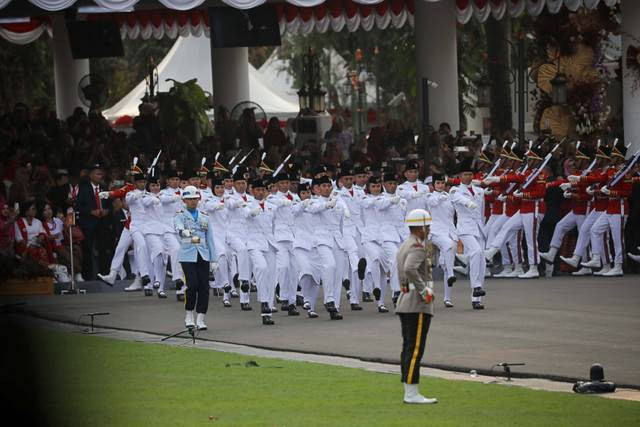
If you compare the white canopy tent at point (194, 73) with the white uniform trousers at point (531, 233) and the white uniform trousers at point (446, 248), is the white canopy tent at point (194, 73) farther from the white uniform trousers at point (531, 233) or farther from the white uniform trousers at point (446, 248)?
the white uniform trousers at point (446, 248)

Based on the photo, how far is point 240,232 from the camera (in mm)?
19812

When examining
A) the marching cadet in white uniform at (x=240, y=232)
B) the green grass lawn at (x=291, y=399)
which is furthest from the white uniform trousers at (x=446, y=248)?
the green grass lawn at (x=291, y=399)

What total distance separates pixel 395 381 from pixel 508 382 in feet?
3.38

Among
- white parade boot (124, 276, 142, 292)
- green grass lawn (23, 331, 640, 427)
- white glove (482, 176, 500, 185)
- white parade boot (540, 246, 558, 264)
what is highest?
white glove (482, 176, 500, 185)

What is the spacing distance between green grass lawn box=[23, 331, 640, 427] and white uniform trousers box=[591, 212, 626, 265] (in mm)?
9784

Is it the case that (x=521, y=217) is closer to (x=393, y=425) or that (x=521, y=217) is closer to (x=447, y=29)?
(x=447, y=29)

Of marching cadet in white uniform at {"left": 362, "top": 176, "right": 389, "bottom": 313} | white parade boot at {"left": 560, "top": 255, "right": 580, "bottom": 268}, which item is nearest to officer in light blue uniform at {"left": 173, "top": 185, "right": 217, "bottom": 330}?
marching cadet in white uniform at {"left": 362, "top": 176, "right": 389, "bottom": 313}

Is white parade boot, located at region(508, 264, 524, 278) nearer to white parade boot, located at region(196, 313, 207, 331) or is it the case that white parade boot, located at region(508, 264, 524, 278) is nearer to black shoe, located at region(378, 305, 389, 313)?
black shoe, located at region(378, 305, 389, 313)

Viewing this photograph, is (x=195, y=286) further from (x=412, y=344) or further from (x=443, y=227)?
(x=412, y=344)

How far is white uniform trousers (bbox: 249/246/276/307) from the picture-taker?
18016 mm

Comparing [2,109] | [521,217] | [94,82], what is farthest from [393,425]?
[2,109]

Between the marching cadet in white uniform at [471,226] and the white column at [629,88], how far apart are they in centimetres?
671

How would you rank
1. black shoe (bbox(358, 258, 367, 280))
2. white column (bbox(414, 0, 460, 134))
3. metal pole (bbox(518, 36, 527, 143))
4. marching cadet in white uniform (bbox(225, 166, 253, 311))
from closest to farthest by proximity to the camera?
black shoe (bbox(358, 258, 367, 280)) < marching cadet in white uniform (bbox(225, 166, 253, 311)) < metal pole (bbox(518, 36, 527, 143)) < white column (bbox(414, 0, 460, 134))

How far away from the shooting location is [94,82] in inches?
1421
